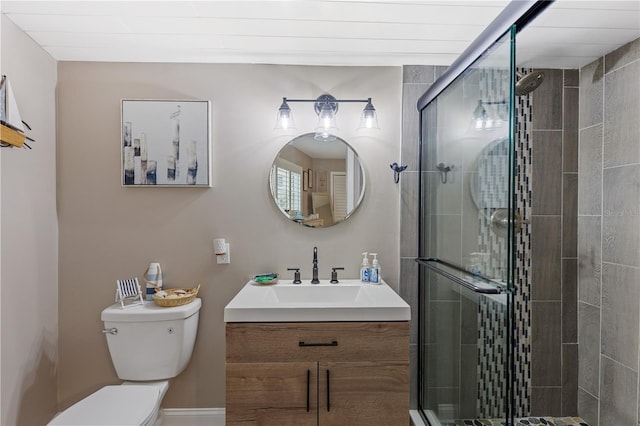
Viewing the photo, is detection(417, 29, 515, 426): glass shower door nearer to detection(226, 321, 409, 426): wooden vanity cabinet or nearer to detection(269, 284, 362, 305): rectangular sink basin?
detection(226, 321, 409, 426): wooden vanity cabinet

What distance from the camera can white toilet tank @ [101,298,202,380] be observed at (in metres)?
1.83

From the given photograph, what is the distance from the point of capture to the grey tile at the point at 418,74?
2.14m

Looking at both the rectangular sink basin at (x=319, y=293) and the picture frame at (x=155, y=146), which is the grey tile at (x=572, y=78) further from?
the picture frame at (x=155, y=146)

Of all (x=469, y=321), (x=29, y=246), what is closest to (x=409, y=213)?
(x=469, y=321)

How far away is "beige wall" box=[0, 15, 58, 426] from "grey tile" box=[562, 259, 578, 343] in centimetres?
301

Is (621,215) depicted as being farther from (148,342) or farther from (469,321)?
(148,342)

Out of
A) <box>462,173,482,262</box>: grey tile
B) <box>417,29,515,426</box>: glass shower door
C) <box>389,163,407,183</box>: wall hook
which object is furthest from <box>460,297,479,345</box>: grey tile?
<box>389,163,407,183</box>: wall hook

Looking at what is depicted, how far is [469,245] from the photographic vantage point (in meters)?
1.44

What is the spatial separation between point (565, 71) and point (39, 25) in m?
2.88

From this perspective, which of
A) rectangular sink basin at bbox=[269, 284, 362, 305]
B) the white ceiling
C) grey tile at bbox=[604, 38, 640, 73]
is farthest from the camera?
rectangular sink basin at bbox=[269, 284, 362, 305]

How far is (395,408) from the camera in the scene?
1.59 m

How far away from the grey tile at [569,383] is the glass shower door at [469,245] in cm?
92

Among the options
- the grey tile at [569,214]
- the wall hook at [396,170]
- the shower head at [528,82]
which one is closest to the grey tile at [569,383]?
the grey tile at [569,214]

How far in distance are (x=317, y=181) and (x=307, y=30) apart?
2.68ft
